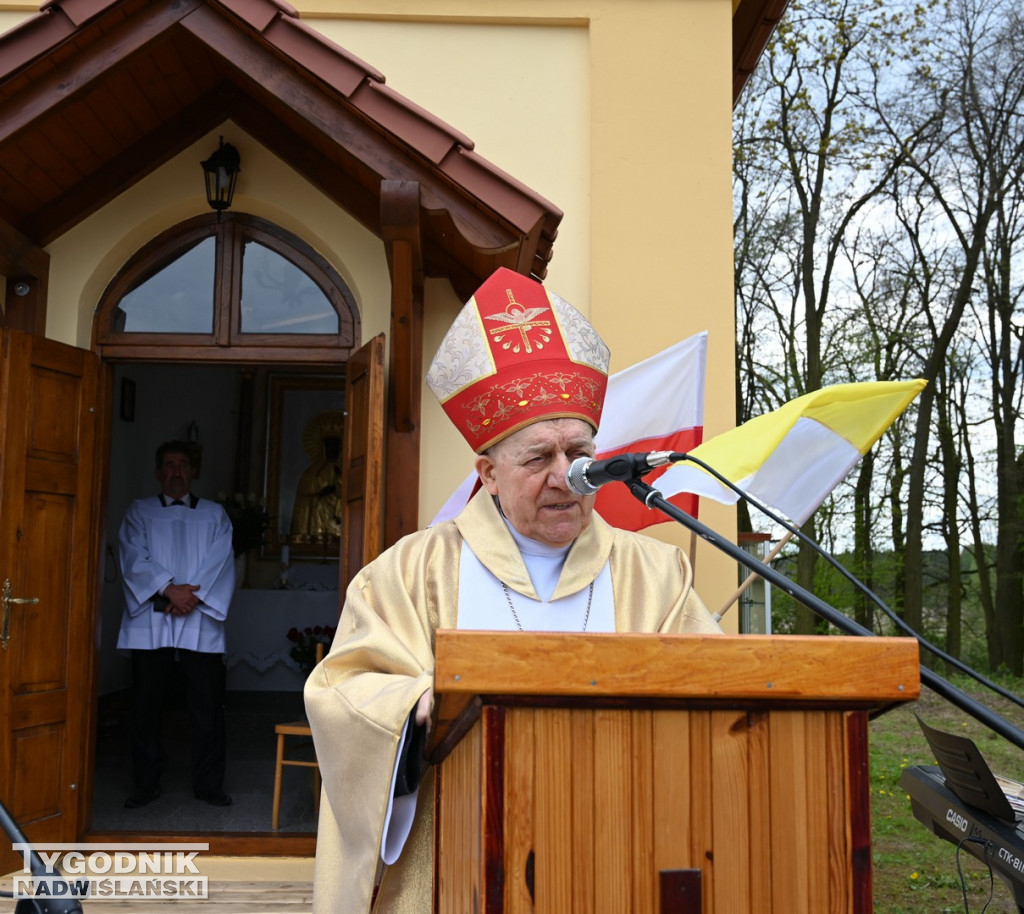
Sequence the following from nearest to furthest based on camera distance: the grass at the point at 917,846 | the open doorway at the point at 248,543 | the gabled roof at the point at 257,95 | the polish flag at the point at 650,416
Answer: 1. the gabled roof at the point at 257,95
2. the polish flag at the point at 650,416
3. the grass at the point at 917,846
4. the open doorway at the point at 248,543

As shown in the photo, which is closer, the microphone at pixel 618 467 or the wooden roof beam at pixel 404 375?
the microphone at pixel 618 467

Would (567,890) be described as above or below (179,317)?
below

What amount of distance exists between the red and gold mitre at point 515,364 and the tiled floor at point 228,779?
3528mm

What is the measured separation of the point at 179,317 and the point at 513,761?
14.4 feet

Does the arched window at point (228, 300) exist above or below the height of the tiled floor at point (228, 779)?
above

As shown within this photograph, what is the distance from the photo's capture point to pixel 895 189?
594 inches

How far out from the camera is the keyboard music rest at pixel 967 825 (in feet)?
9.00

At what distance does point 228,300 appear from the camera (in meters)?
5.46

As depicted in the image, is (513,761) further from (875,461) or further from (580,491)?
(875,461)

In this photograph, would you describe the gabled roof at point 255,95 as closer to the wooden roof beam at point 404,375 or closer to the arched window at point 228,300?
the wooden roof beam at point 404,375

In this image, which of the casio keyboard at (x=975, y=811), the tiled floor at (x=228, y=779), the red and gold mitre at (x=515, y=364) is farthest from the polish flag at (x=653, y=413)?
the tiled floor at (x=228, y=779)

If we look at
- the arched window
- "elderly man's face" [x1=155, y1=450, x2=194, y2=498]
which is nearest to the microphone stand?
the arched window

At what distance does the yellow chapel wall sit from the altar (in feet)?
13.6

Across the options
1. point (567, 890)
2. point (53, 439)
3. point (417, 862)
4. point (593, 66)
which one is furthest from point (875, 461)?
point (567, 890)
